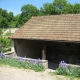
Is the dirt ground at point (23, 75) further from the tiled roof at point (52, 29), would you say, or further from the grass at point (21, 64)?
the tiled roof at point (52, 29)

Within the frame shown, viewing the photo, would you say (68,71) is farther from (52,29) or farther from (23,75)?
(52,29)

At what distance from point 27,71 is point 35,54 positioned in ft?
17.1

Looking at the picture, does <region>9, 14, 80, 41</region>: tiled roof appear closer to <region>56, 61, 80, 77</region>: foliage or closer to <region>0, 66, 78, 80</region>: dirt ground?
<region>56, 61, 80, 77</region>: foliage

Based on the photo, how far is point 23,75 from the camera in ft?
40.1

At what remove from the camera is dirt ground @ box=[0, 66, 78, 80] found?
38.0ft

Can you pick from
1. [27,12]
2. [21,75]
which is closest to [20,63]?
[21,75]

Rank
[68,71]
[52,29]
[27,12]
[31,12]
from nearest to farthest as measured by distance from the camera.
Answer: [68,71], [52,29], [31,12], [27,12]

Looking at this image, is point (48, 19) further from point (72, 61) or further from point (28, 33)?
point (72, 61)

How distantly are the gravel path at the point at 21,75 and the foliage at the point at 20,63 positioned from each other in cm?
55

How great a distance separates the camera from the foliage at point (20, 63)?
44.4ft

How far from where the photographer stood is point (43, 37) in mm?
14461

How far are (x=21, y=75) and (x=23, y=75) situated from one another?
0.12m

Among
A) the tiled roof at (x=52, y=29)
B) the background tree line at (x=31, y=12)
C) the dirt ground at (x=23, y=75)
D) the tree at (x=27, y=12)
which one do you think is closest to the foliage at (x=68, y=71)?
the dirt ground at (x=23, y=75)

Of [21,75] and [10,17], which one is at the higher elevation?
[10,17]
